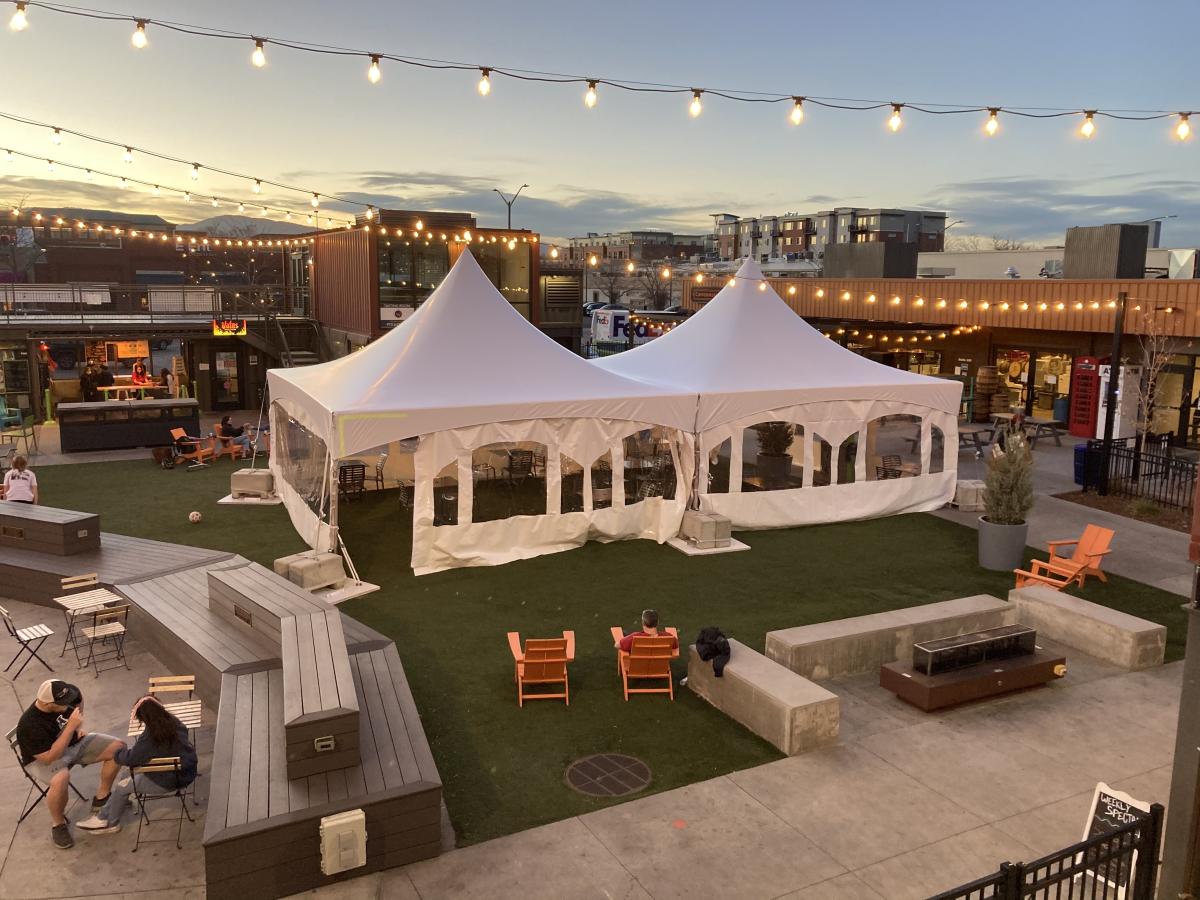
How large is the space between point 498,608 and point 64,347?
4707 cm

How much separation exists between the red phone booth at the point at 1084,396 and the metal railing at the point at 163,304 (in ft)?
77.5

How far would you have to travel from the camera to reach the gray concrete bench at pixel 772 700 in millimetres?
7574

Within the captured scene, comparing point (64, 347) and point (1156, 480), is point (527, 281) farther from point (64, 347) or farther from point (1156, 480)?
point (64, 347)

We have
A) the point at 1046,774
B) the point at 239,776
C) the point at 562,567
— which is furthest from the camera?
the point at 562,567

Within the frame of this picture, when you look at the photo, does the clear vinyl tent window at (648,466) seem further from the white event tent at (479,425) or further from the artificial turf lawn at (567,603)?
the artificial turf lawn at (567,603)

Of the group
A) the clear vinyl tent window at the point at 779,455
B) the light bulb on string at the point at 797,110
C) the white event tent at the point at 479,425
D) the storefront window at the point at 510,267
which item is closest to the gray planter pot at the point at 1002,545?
the clear vinyl tent window at the point at 779,455

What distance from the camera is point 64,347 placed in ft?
158

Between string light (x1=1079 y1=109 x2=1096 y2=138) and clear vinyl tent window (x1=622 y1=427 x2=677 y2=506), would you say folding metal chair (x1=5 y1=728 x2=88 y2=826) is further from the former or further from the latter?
string light (x1=1079 y1=109 x2=1096 y2=138)

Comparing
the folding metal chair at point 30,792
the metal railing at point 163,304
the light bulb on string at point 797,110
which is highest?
the light bulb on string at point 797,110

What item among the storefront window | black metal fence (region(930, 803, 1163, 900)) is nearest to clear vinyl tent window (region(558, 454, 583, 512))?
black metal fence (region(930, 803, 1163, 900))

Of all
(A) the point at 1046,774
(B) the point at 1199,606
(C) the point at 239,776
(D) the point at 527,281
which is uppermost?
(D) the point at 527,281

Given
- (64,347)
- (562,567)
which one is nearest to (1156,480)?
(562,567)

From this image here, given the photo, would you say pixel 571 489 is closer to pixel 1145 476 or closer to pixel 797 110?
pixel 797 110

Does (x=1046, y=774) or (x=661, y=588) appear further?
(x=661, y=588)
